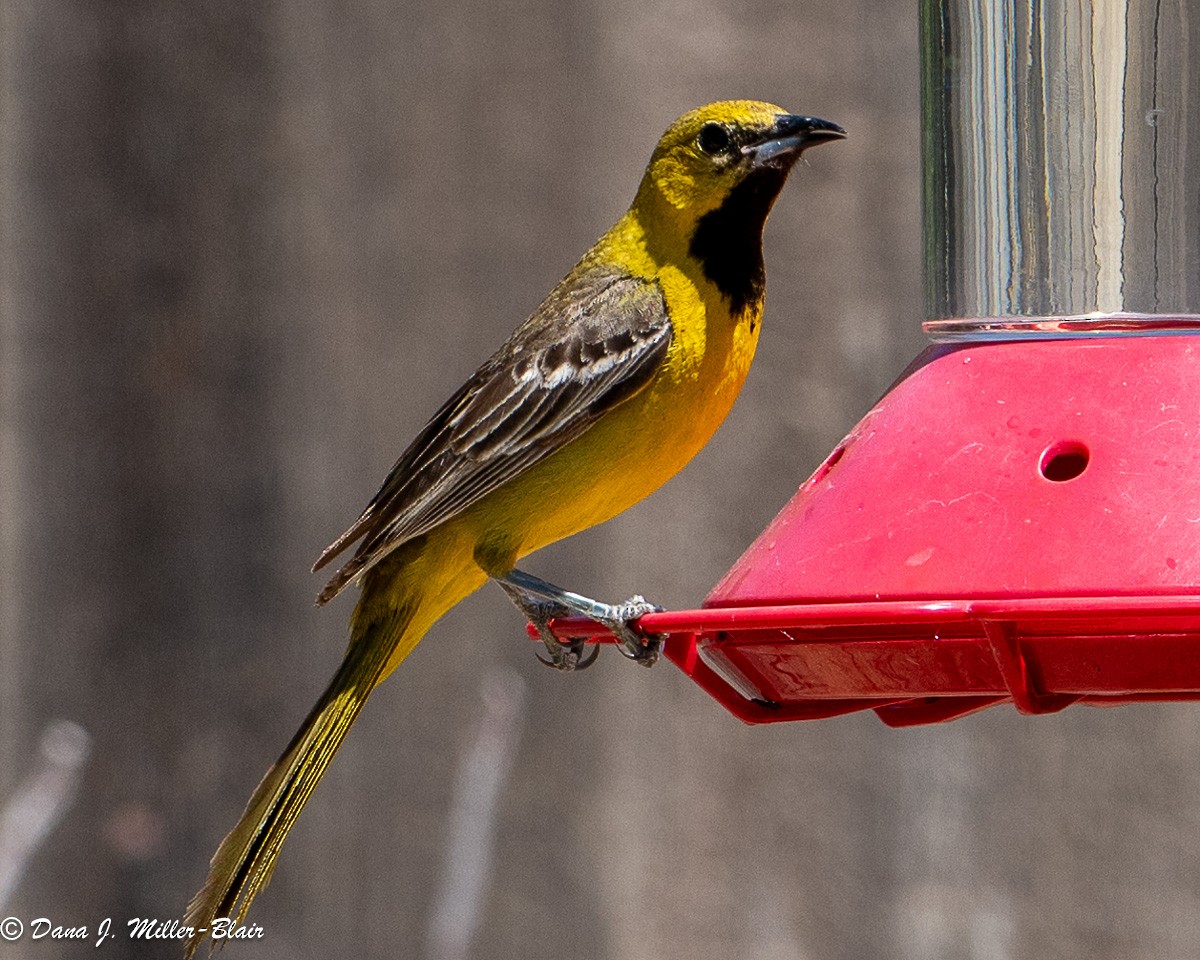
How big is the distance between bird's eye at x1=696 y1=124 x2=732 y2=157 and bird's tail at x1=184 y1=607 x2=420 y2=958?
1.07 metres

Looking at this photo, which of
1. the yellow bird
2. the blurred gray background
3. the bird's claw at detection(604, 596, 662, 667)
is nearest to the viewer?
the bird's claw at detection(604, 596, 662, 667)

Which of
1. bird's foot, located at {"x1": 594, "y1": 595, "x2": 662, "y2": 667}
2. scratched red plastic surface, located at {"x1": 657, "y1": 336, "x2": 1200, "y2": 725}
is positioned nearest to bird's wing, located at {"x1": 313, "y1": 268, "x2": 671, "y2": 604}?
bird's foot, located at {"x1": 594, "y1": 595, "x2": 662, "y2": 667}

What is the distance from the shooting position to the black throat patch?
3.85 m

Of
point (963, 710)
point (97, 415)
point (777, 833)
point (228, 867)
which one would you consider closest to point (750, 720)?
point (963, 710)

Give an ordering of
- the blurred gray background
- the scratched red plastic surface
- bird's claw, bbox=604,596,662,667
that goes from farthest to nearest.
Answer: the blurred gray background → bird's claw, bbox=604,596,662,667 → the scratched red plastic surface

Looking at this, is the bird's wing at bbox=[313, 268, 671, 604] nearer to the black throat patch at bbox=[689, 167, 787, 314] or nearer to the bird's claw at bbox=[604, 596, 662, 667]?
the black throat patch at bbox=[689, 167, 787, 314]

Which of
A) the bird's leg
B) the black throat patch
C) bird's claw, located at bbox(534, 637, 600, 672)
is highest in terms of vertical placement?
the black throat patch

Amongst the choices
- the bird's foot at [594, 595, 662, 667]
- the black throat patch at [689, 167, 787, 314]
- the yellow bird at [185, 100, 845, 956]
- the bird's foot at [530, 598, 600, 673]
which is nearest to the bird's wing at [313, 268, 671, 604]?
the yellow bird at [185, 100, 845, 956]

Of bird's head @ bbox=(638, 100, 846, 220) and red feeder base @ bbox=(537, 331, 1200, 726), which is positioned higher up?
bird's head @ bbox=(638, 100, 846, 220)

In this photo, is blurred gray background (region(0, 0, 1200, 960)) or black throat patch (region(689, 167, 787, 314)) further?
blurred gray background (region(0, 0, 1200, 960))

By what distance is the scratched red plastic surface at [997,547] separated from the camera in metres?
2.30

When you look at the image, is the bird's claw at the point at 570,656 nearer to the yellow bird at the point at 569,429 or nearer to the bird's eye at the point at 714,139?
the yellow bird at the point at 569,429

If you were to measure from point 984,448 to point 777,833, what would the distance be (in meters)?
2.18

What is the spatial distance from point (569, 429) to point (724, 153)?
635 mm
